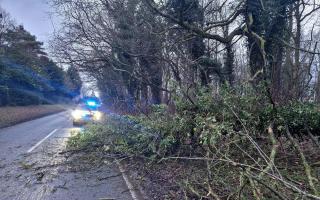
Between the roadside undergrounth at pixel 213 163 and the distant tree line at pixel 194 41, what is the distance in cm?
175

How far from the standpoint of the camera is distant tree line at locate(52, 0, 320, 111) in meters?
9.90

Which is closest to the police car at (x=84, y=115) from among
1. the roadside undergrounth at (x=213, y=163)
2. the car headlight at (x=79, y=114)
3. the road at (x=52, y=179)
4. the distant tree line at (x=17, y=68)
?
the car headlight at (x=79, y=114)

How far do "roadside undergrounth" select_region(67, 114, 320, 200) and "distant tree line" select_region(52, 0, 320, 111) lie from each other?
5.74 feet

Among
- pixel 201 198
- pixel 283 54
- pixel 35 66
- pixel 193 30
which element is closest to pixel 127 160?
pixel 201 198

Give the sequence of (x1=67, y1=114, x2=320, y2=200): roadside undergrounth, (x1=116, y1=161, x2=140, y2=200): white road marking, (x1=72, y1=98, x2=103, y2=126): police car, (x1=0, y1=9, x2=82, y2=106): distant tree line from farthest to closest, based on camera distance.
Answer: (x1=0, y1=9, x2=82, y2=106): distant tree line, (x1=72, y1=98, x2=103, y2=126): police car, (x1=116, y1=161, x2=140, y2=200): white road marking, (x1=67, y1=114, x2=320, y2=200): roadside undergrounth

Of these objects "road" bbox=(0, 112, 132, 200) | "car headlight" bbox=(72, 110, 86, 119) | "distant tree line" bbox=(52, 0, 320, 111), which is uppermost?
"distant tree line" bbox=(52, 0, 320, 111)

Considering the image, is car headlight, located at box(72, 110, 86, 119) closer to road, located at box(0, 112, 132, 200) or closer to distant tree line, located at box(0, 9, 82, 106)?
distant tree line, located at box(0, 9, 82, 106)

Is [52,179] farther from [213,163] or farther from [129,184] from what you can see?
[213,163]

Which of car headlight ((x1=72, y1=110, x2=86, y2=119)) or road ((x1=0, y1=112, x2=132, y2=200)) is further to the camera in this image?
car headlight ((x1=72, y1=110, x2=86, y2=119))

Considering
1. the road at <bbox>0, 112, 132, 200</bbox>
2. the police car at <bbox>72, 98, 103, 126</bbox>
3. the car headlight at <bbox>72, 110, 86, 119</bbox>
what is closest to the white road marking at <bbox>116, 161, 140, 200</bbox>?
the road at <bbox>0, 112, 132, 200</bbox>

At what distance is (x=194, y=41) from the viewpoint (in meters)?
14.5

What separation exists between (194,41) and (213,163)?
9.38 metres

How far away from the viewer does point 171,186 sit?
6.06m

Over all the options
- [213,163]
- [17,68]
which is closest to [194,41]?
[213,163]
